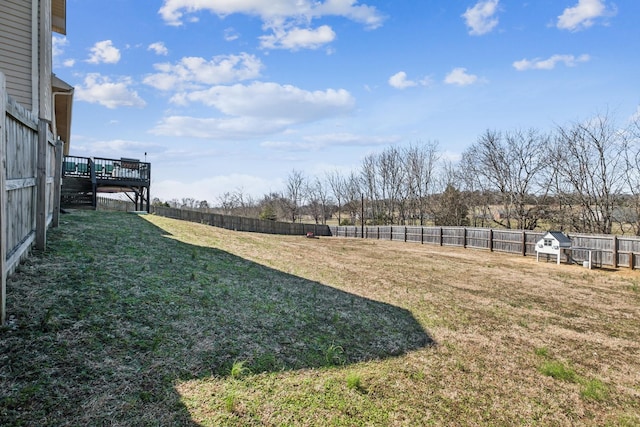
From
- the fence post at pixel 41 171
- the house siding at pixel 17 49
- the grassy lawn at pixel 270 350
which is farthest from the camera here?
the house siding at pixel 17 49

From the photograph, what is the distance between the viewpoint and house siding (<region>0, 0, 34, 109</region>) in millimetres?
7410

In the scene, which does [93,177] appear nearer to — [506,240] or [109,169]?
[109,169]

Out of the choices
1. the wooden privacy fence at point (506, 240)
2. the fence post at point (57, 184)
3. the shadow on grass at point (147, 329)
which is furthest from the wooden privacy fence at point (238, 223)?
the shadow on grass at point (147, 329)

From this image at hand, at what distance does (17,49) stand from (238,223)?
62.6ft

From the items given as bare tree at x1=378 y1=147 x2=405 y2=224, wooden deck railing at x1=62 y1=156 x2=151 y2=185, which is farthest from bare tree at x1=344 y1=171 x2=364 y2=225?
wooden deck railing at x1=62 y1=156 x2=151 y2=185

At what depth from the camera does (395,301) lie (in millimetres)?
7121

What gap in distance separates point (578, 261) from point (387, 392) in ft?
49.9

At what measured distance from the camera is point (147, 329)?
12.3 ft

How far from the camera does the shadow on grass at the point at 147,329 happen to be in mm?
2596

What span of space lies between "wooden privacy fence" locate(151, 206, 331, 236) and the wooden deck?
24.8ft

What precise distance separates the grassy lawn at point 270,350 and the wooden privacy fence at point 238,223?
16073mm

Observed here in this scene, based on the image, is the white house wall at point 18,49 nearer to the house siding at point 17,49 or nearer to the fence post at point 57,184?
the house siding at point 17,49

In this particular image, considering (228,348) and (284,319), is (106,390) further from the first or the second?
(284,319)

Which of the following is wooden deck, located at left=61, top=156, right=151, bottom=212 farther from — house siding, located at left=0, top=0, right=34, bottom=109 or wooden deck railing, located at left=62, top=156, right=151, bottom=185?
house siding, located at left=0, top=0, right=34, bottom=109
